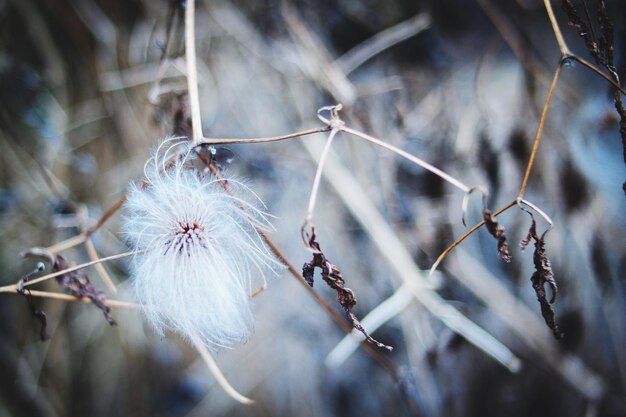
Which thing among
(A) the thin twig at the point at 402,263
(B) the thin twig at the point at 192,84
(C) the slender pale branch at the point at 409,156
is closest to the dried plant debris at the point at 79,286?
(B) the thin twig at the point at 192,84

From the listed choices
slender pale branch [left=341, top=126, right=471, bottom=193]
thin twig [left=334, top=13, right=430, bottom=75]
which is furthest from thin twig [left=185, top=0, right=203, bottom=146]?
thin twig [left=334, top=13, right=430, bottom=75]

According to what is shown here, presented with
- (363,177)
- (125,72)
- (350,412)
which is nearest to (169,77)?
(125,72)

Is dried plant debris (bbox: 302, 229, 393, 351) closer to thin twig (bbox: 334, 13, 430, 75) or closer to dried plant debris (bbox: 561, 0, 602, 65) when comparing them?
dried plant debris (bbox: 561, 0, 602, 65)

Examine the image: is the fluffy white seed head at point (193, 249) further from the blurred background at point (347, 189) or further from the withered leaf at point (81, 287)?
the blurred background at point (347, 189)

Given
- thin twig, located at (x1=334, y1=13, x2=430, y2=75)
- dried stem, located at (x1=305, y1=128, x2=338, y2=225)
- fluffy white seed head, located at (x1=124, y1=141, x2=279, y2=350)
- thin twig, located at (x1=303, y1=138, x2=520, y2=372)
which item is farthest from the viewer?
thin twig, located at (x1=334, y1=13, x2=430, y2=75)

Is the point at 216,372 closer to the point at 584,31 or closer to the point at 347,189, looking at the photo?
the point at 347,189

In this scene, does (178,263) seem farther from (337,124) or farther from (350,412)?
(350,412)
